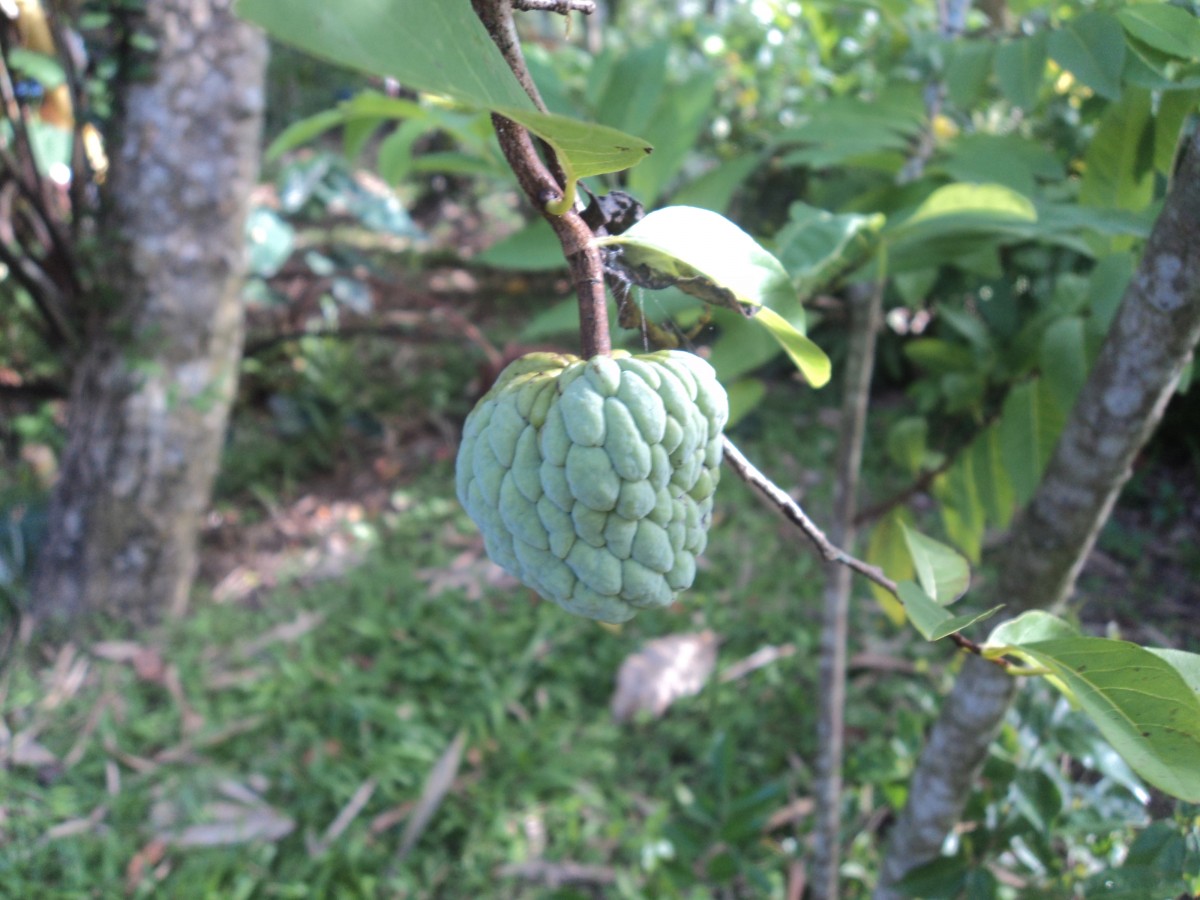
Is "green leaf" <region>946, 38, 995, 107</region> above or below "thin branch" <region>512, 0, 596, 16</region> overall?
below

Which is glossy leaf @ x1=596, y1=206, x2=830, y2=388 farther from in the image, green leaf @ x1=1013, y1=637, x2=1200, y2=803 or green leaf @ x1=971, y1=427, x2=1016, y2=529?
green leaf @ x1=971, y1=427, x2=1016, y2=529

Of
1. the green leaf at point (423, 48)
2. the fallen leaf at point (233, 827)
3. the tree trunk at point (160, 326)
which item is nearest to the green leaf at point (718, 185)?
the green leaf at point (423, 48)

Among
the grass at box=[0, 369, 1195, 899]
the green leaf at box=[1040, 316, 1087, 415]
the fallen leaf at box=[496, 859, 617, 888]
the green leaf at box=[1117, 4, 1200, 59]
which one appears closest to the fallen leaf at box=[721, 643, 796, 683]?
the grass at box=[0, 369, 1195, 899]

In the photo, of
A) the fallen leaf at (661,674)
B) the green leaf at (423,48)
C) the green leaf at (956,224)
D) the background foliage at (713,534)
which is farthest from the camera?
the fallen leaf at (661,674)

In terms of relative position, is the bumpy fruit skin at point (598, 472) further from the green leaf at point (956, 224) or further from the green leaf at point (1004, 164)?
the green leaf at point (1004, 164)

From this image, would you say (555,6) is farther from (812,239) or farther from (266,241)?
(266,241)
